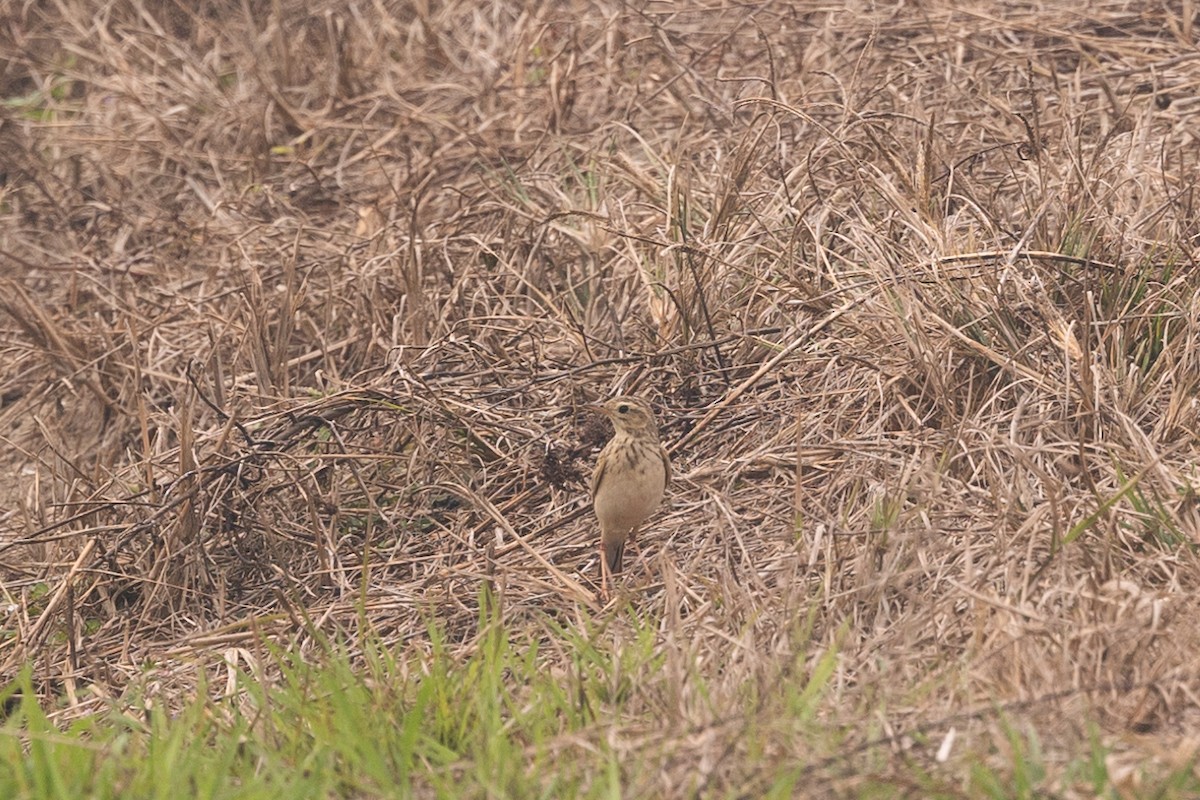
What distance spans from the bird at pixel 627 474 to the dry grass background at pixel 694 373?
0.82 feet

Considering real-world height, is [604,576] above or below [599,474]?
below

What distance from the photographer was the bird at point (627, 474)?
455cm

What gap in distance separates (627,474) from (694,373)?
3.60ft

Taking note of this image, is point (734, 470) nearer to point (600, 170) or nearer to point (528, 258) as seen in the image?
point (528, 258)

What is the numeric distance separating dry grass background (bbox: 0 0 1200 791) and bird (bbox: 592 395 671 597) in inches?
9.9

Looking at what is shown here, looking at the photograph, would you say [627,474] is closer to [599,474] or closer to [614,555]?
[599,474]

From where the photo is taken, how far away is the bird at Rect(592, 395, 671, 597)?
455 cm

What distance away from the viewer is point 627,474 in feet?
14.9

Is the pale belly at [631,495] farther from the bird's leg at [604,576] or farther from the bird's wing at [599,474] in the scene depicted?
the bird's leg at [604,576]

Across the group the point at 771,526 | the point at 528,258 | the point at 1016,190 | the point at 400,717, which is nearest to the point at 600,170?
the point at 528,258

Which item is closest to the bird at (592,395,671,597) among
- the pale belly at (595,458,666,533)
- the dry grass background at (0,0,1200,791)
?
the pale belly at (595,458,666,533)

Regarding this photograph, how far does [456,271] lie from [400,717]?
3118 millimetres

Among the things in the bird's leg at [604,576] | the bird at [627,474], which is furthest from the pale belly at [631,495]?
the bird's leg at [604,576]

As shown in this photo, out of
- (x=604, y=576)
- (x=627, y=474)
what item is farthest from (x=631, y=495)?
(x=604, y=576)
